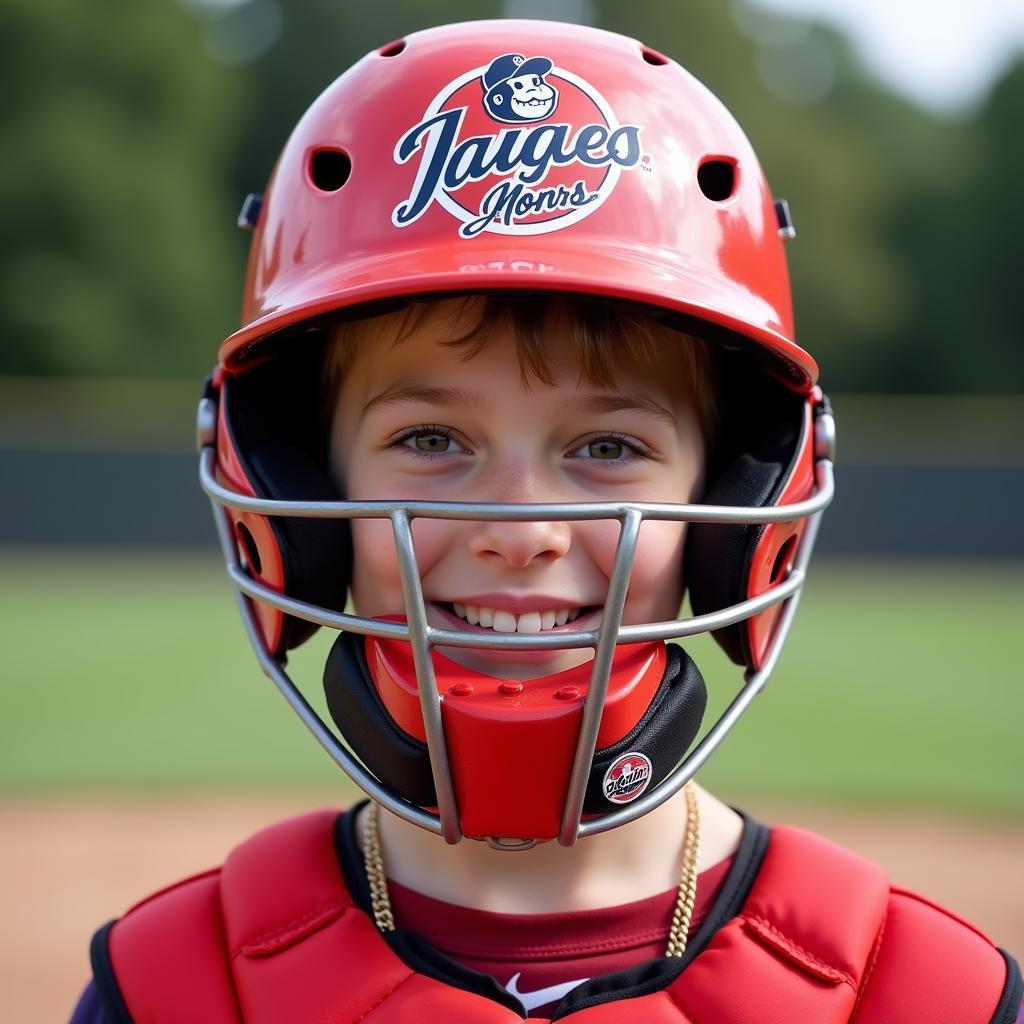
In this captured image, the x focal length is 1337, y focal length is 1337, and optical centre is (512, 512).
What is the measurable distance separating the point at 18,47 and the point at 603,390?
29.9m

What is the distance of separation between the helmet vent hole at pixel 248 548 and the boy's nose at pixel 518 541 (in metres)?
0.36

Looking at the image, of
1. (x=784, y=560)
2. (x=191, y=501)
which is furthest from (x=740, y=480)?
(x=191, y=501)

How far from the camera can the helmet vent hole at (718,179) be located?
1.84 metres

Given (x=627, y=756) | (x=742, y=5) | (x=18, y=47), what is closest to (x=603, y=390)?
(x=627, y=756)

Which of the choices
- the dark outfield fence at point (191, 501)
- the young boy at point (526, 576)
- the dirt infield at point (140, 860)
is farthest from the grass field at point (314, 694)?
the young boy at point (526, 576)

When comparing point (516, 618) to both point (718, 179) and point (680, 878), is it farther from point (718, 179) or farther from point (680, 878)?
point (718, 179)

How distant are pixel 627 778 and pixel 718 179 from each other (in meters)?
0.85

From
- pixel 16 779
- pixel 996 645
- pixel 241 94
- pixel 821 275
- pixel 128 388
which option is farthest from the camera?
pixel 821 275

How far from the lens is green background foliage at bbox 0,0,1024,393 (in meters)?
27.6

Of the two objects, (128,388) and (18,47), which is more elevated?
(18,47)

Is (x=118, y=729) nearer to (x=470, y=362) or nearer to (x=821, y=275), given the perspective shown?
(x=470, y=362)

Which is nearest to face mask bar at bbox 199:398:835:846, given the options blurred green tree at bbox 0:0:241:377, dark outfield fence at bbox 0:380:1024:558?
dark outfield fence at bbox 0:380:1024:558

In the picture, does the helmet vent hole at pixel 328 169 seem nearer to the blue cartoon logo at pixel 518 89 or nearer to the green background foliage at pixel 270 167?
the blue cartoon logo at pixel 518 89

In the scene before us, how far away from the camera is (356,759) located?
158 centimetres
